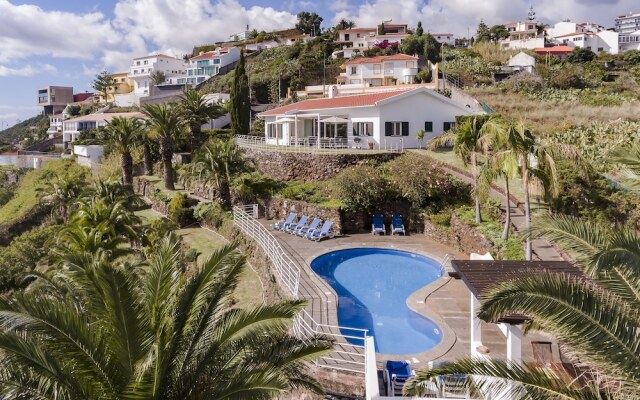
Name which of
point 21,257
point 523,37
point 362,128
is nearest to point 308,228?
point 362,128

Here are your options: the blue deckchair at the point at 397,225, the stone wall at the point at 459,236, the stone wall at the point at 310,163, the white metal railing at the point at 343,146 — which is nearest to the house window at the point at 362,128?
the white metal railing at the point at 343,146

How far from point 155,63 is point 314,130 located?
87.7m

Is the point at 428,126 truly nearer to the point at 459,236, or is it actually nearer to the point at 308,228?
the point at 459,236

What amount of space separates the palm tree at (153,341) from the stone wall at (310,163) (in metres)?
22.3

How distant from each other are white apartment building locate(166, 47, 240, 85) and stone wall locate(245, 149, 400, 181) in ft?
228

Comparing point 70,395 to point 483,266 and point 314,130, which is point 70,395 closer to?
point 483,266

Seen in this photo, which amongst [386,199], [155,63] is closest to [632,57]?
[386,199]

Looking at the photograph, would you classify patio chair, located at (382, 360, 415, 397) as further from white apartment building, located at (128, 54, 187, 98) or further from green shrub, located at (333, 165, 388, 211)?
white apartment building, located at (128, 54, 187, 98)

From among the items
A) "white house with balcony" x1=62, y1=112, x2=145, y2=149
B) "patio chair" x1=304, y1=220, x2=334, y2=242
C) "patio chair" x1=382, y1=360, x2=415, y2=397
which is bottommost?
"patio chair" x1=382, y1=360, x2=415, y2=397

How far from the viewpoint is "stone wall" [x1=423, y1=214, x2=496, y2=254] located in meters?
19.6

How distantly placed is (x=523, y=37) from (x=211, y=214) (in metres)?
99.3

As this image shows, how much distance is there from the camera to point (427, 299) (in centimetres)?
1580

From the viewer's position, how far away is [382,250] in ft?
72.7

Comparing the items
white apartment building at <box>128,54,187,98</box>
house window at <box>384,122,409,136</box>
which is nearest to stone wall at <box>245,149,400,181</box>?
house window at <box>384,122,409,136</box>
